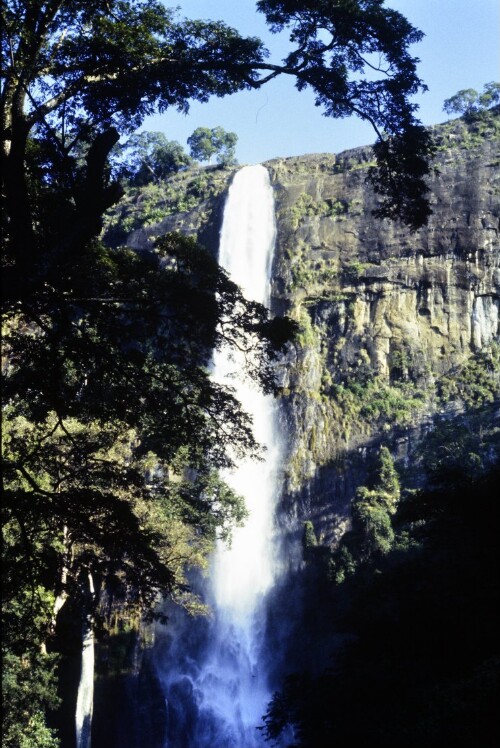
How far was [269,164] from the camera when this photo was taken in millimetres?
35719

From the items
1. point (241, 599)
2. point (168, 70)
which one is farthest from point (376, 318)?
point (168, 70)

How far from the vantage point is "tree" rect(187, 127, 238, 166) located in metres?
51.4

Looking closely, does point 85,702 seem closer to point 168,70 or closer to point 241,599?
point 241,599

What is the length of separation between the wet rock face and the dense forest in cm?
1828

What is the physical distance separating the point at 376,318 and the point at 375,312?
305mm

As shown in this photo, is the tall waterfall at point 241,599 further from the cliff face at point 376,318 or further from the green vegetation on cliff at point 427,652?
the green vegetation on cliff at point 427,652

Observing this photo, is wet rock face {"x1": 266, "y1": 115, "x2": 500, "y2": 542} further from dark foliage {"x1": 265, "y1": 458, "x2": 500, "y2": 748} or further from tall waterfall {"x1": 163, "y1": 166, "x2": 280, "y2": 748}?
dark foliage {"x1": 265, "y1": 458, "x2": 500, "y2": 748}

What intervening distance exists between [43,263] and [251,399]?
23597 mm

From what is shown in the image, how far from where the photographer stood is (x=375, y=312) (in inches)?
1177

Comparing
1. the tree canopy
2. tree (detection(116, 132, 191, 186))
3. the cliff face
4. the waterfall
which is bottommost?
the waterfall

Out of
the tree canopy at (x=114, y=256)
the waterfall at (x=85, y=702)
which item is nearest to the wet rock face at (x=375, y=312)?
the waterfall at (x=85, y=702)

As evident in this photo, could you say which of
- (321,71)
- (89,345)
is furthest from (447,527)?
(321,71)

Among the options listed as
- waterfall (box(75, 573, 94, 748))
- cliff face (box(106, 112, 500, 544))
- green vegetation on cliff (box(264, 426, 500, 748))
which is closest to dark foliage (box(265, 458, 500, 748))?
green vegetation on cliff (box(264, 426, 500, 748))

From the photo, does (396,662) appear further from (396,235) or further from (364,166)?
(364,166)
